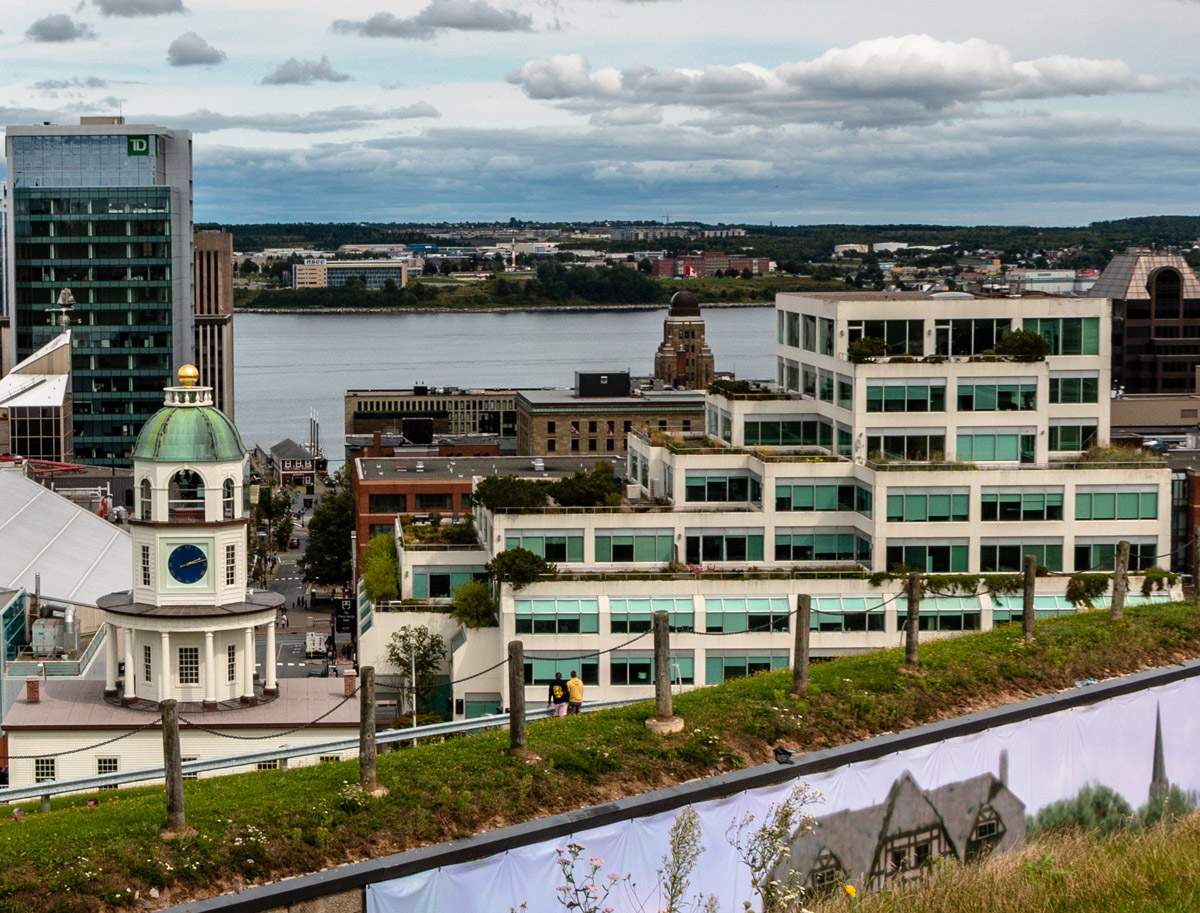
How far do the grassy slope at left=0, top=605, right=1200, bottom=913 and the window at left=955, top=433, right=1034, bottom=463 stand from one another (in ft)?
98.1

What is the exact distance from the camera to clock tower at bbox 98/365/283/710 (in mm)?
44750

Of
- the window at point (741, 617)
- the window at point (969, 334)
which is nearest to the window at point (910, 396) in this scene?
the window at point (969, 334)

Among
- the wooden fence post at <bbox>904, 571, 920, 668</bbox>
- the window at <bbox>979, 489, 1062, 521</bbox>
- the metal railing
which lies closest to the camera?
the metal railing

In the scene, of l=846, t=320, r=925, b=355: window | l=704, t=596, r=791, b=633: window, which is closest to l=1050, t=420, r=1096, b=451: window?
l=846, t=320, r=925, b=355: window

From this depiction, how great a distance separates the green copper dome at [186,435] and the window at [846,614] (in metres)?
20.4

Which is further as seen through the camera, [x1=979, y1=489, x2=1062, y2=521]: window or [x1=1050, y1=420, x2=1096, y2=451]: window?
[x1=1050, y1=420, x2=1096, y2=451]: window

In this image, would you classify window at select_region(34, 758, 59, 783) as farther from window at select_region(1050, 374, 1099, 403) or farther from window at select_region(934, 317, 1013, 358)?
window at select_region(1050, 374, 1099, 403)

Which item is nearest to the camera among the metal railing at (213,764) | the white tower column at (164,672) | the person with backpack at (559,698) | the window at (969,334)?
the metal railing at (213,764)

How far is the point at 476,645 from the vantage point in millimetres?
59312

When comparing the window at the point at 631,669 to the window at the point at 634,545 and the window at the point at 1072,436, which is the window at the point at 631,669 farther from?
the window at the point at 1072,436

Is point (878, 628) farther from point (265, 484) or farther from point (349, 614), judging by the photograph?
point (265, 484)

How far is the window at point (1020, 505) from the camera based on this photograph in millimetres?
60000

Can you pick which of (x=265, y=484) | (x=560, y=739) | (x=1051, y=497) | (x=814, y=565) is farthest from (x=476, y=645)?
(x=265, y=484)

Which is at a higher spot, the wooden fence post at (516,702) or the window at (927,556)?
the wooden fence post at (516,702)
